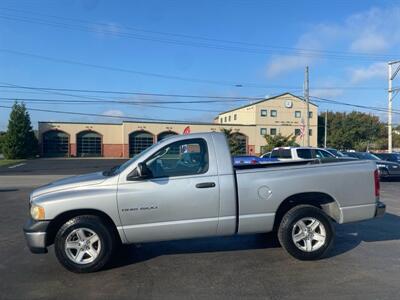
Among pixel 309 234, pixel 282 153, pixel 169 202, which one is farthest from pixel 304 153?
pixel 169 202

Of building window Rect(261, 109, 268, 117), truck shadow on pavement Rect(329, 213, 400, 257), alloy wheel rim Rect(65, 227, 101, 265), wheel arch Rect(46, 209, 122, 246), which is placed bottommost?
truck shadow on pavement Rect(329, 213, 400, 257)

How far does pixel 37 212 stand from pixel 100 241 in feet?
3.02

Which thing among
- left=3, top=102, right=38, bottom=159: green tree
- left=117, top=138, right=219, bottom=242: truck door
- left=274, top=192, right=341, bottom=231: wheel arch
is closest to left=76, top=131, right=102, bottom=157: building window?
left=3, top=102, right=38, bottom=159: green tree

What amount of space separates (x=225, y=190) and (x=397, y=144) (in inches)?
4350

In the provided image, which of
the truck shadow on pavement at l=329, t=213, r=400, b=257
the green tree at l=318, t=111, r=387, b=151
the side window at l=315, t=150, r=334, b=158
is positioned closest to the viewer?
the truck shadow on pavement at l=329, t=213, r=400, b=257

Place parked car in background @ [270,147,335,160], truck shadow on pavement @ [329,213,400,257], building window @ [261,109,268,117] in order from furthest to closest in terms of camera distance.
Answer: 1. building window @ [261,109,268,117]
2. parked car in background @ [270,147,335,160]
3. truck shadow on pavement @ [329,213,400,257]

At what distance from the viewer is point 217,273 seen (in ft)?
17.7

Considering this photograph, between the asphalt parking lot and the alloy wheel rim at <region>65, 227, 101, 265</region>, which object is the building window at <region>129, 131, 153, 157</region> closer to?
the asphalt parking lot

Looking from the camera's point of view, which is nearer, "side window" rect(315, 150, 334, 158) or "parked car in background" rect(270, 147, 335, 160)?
"parked car in background" rect(270, 147, 335, 160)

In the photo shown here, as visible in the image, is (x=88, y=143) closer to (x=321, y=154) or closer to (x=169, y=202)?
(x=321, y=154)

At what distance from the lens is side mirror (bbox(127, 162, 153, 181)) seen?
550 centimetres

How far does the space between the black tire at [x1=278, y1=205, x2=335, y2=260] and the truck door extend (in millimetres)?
1039

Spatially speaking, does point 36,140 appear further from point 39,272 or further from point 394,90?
point 39,272

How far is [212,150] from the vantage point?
591 cm
